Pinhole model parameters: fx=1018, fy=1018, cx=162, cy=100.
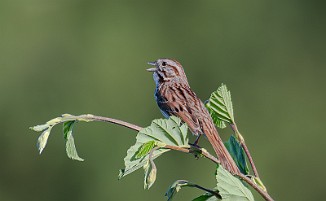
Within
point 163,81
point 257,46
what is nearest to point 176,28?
point 257,46

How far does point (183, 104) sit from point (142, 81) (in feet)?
36.1

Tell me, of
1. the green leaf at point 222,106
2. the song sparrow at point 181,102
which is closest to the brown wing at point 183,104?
the song sparrow at point 181,102

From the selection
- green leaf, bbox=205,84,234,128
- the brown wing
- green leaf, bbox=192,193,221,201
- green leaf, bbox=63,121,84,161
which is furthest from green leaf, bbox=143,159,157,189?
the brown wing

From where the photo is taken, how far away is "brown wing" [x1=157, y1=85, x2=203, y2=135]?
4.43 metres

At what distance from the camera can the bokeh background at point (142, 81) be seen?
14.8 m

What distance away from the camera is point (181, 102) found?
4.73 m

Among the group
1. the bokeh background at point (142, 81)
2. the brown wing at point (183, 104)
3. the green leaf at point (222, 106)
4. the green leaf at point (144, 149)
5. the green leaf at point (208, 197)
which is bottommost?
the green leaf at point (208, 197)

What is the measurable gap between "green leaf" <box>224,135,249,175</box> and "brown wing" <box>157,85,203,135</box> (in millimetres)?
1311

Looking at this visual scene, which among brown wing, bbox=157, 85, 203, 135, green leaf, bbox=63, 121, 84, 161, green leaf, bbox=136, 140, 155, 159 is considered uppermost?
brown wing, bbox=157, 85, 203, 135

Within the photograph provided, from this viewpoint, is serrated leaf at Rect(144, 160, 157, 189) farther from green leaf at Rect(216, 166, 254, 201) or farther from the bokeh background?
the bokeh background

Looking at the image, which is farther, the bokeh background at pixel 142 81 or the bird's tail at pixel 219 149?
the bokeh background at pixel 142 81

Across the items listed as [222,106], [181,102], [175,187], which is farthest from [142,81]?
[175,187]

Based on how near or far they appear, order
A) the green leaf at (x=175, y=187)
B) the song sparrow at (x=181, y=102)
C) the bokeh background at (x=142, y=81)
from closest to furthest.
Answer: the green leaf at (x=175, y=187), the song sparrow at (x=181, y=102), the bokeh background at (x=142, y=81)

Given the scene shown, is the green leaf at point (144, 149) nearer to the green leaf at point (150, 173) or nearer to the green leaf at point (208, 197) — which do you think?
the green leaf at point (150, 173)
